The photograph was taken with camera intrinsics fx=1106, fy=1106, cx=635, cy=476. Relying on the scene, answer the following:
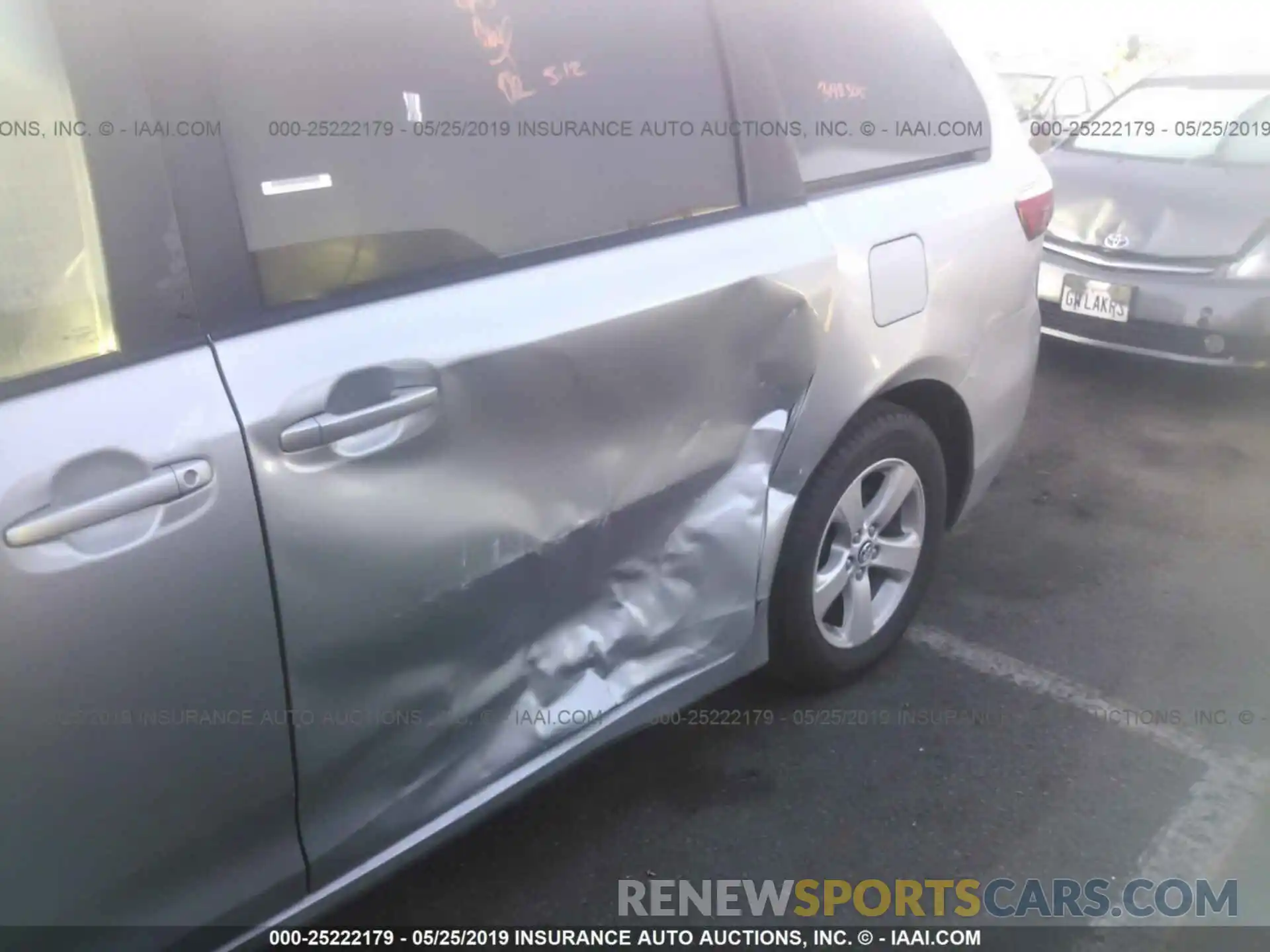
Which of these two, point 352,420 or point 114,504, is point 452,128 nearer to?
point 352,420

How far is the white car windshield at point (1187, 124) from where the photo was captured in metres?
5.17

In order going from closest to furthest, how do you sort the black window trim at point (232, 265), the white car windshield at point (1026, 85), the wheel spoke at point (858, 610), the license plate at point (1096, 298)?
1. the black window trim at point (232, 265)
2. the wheel spoke at point (858, 610)
3. the license plate at point (1096, 298)
4. the white car windshield at point (1026, 85)

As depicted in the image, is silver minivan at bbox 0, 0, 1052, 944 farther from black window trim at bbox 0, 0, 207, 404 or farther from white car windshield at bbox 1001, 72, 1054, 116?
white car windshield at bbox 1001, 72, 1054, 116

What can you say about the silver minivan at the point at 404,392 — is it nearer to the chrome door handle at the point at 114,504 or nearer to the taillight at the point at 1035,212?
the chrome door handle at the point at 114,504

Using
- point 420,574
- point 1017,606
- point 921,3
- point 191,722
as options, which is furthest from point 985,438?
point 191,722

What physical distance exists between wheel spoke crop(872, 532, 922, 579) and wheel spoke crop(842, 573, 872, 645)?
0.21 feet

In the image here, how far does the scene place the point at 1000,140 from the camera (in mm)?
2791

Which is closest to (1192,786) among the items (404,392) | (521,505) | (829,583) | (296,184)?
(829,583)

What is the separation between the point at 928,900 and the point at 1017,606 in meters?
1.21

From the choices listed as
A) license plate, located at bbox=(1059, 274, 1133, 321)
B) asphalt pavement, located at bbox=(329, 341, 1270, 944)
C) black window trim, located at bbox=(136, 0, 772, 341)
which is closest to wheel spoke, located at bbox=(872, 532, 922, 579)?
asphalt pavement, located at bbox=(329, 341, 1270, 944)

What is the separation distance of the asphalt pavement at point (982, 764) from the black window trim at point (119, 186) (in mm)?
1172

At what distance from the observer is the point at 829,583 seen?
2568 millimetres

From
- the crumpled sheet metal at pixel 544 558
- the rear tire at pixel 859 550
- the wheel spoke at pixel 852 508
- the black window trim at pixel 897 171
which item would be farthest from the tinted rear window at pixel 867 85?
the wheel spoke at pixel 852 508

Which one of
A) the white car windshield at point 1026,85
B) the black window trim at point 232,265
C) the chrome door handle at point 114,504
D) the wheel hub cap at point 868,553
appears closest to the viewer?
the chrome door handle at point 114,504
